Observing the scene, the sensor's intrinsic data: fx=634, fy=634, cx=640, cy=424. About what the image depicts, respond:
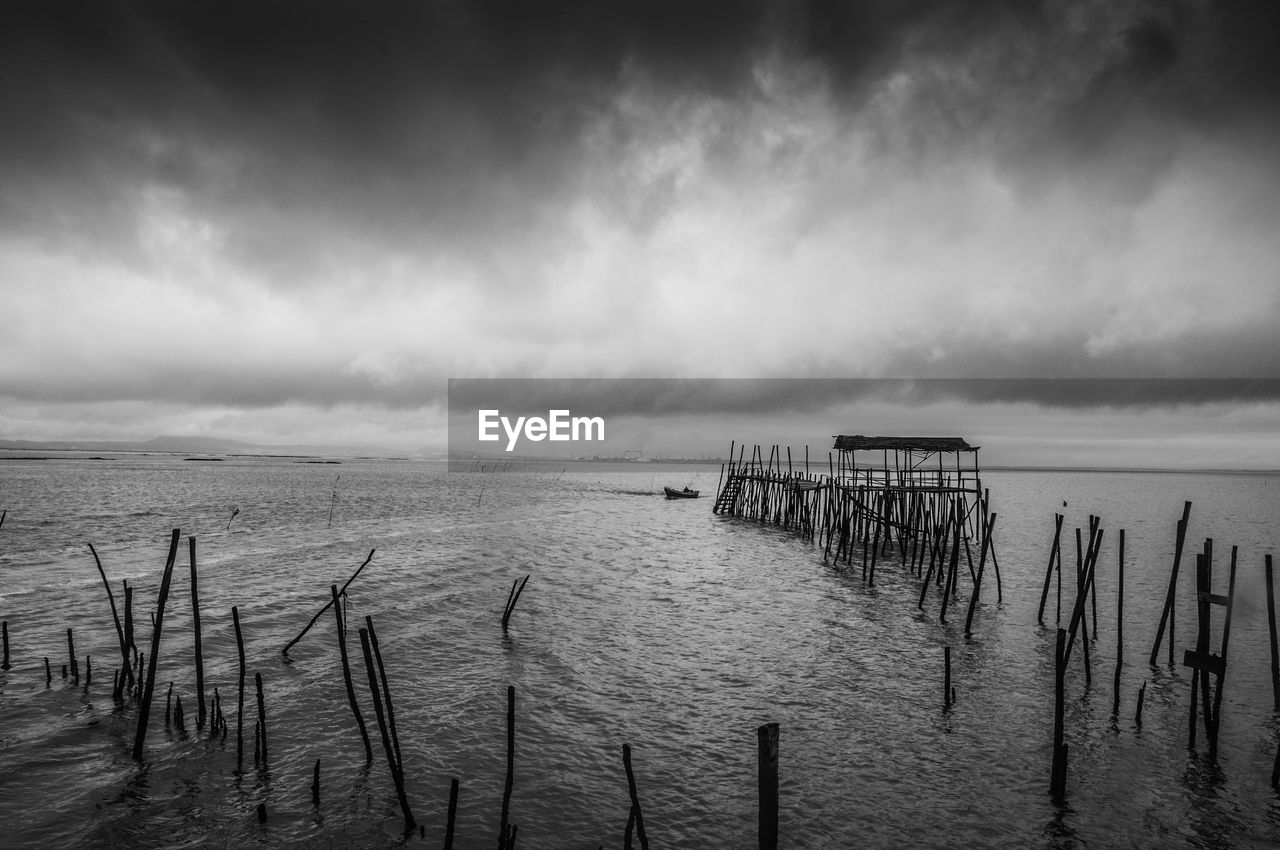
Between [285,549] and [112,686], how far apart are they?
1533cm

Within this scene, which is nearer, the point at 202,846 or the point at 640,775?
the point at 202,846

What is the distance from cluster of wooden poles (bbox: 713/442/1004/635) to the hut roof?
1.57 meters

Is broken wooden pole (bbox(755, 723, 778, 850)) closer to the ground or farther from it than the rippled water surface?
farther from it

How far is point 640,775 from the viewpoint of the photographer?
780cm

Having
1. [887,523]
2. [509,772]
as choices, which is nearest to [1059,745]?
[509,772]

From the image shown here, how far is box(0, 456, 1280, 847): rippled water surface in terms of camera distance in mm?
6770

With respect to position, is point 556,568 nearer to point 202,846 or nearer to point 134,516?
point 202,846

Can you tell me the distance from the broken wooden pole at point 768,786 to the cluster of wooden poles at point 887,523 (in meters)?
9.53

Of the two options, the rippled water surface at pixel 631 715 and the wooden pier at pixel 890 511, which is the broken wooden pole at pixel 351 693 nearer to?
the rippled water surface at pixel 631 715

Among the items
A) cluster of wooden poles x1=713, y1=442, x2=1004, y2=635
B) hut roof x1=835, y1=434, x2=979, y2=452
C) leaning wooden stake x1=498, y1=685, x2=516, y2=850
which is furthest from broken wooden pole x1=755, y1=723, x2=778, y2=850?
hut roof x1=835, y1=434, x2=979, y2=452

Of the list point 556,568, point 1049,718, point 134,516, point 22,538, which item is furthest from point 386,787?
point 134,516

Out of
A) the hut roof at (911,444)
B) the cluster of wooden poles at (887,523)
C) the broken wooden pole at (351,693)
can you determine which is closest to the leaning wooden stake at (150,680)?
the broken wooden pole at (351,693)

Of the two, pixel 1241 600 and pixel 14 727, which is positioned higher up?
pixel 14 727

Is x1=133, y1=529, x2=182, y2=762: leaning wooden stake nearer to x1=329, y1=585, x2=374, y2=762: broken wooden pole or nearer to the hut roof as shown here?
x1=329, y1=585, x2=374, y2=762: broken wooden pole
